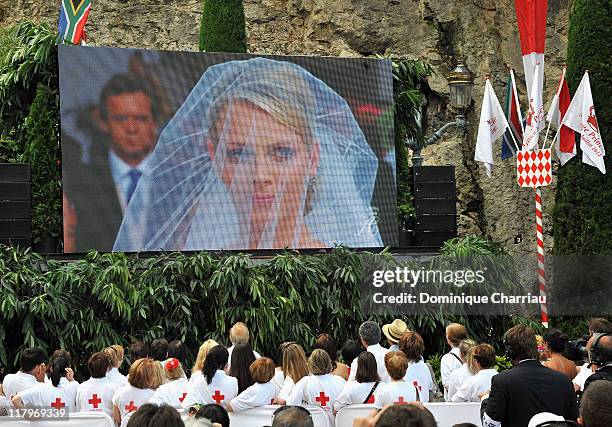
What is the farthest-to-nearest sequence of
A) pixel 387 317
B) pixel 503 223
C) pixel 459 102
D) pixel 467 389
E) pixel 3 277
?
pixel 503 223, pixel 459 102, pixel 387 317, pixel 3 277, pixel 467 389

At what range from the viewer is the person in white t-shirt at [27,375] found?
8648 mm

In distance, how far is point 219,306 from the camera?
13555 mm

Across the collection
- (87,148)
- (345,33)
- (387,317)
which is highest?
(345,33)

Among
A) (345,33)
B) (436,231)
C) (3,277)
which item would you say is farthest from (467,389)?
(345,33)

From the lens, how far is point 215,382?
325 inches

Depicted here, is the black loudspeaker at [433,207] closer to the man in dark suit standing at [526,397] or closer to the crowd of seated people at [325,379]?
the crowd of seated people at [325,379]

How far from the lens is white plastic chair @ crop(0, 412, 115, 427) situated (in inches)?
289

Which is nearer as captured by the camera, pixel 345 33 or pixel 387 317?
pixel 387 317

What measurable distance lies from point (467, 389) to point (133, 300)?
6057 mm

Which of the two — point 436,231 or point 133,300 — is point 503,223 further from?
point 133,300

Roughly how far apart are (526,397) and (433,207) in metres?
9.75

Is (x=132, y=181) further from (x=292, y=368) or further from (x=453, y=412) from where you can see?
(x=453, y=412)

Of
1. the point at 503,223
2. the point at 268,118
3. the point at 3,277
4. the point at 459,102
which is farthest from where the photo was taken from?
the point at 503,223

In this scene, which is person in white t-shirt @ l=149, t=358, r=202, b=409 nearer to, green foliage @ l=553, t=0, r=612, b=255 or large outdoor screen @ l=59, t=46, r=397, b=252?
large outdoor screen @ l=59, t=46, r=397, b=252
